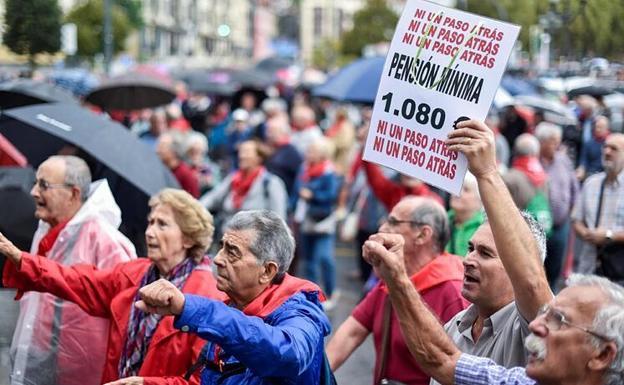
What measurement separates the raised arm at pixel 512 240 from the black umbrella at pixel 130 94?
11454mm

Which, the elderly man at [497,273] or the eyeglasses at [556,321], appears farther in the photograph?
the elderly man at [497,273]

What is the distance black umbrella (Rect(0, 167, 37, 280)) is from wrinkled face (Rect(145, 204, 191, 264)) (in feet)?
4.22

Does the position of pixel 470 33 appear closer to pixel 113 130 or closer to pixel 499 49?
pixel 499 49

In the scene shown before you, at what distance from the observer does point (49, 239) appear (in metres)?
5.65

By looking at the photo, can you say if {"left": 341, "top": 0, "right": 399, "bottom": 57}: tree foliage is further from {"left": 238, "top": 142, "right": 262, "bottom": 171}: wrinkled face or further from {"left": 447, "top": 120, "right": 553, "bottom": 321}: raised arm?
{"left": 447, "top": 120, "right": 553, "bottom": 321}: raised arm

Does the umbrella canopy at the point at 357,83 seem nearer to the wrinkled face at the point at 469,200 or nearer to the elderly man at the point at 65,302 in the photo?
the wrinkled face at the point at 469,200

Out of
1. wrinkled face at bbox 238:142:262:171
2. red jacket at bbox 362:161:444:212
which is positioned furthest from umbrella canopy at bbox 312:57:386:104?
red jacket at bbox 362:161:444:212

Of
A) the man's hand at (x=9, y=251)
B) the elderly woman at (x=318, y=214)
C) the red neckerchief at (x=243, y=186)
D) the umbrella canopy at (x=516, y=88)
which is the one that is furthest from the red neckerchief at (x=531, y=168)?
the umbrella canopy at (x=516, y=88)

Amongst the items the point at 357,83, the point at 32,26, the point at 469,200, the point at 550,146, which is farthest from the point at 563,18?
the point at 32,26

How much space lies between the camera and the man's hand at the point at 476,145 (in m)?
3.67

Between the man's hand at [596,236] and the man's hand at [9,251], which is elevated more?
the man's hand at [9,251]

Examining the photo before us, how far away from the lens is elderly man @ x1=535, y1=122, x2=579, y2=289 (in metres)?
10.4

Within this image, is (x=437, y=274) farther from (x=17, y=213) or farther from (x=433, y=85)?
(x=17, y=213)

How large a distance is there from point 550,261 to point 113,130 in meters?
4.60
